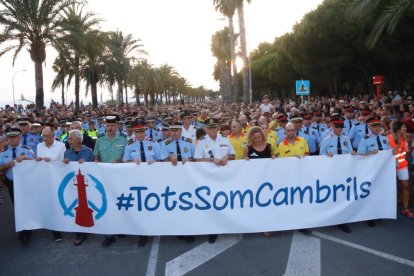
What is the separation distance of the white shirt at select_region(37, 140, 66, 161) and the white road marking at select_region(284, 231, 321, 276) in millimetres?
3992

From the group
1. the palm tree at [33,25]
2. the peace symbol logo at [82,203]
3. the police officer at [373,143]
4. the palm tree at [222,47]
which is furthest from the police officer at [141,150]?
the palm tree at [222,47]

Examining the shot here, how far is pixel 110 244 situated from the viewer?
17.0 ft

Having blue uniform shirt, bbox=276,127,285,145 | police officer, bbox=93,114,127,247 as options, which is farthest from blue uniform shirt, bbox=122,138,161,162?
blue uniform shirt, bbox=276,127,285,145

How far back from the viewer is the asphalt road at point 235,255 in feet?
14.1

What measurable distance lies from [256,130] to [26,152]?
391 centimetres

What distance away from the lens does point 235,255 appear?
468 cm

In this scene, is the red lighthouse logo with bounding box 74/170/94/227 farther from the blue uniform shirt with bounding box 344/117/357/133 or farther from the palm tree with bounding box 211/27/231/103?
the palm tree with bounding box 211/27/231/103

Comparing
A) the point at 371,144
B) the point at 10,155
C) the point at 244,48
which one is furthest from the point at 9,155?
the point at 244,48

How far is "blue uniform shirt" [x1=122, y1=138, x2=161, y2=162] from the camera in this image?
597cm

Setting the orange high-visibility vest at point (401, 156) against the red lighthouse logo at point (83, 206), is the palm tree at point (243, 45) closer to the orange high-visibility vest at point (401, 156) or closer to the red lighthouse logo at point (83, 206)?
the orange high-visibility vest at point (401, 156)

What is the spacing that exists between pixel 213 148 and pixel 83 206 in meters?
2.21

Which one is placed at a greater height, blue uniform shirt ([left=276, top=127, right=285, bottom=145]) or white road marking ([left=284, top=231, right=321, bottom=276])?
blue uniform shirt ([left=276, top=127, right=285, bottom=145])

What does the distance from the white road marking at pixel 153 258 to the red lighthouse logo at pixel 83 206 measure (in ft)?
3.23

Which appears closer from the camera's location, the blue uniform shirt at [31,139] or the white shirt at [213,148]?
the white shirt at [213,148]
